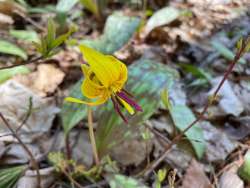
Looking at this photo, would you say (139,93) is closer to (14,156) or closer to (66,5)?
(14,156)

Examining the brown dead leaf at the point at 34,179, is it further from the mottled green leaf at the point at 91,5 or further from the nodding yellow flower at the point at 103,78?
the mottled green leaf at the point at 91,5

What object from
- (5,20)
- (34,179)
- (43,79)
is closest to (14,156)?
(34,179)

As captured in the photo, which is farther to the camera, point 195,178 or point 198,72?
point 198,72

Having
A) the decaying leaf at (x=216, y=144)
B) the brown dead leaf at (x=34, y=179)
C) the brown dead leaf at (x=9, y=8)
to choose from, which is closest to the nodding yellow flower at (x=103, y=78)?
the brown dead leaf at (x=34, y=179)

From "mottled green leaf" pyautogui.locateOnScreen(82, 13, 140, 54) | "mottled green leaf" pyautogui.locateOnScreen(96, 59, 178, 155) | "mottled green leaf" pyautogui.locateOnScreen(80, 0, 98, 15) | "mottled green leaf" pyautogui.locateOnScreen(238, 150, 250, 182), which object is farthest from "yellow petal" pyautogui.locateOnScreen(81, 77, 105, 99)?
"mottled green leaf" pyautogui.locateOnScreen(80, 0, 98, 15)

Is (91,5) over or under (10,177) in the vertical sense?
over

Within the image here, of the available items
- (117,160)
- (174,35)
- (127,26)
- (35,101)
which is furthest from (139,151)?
(174,35)

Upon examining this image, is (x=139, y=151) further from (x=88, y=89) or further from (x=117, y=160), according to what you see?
(x=88, y=89)
